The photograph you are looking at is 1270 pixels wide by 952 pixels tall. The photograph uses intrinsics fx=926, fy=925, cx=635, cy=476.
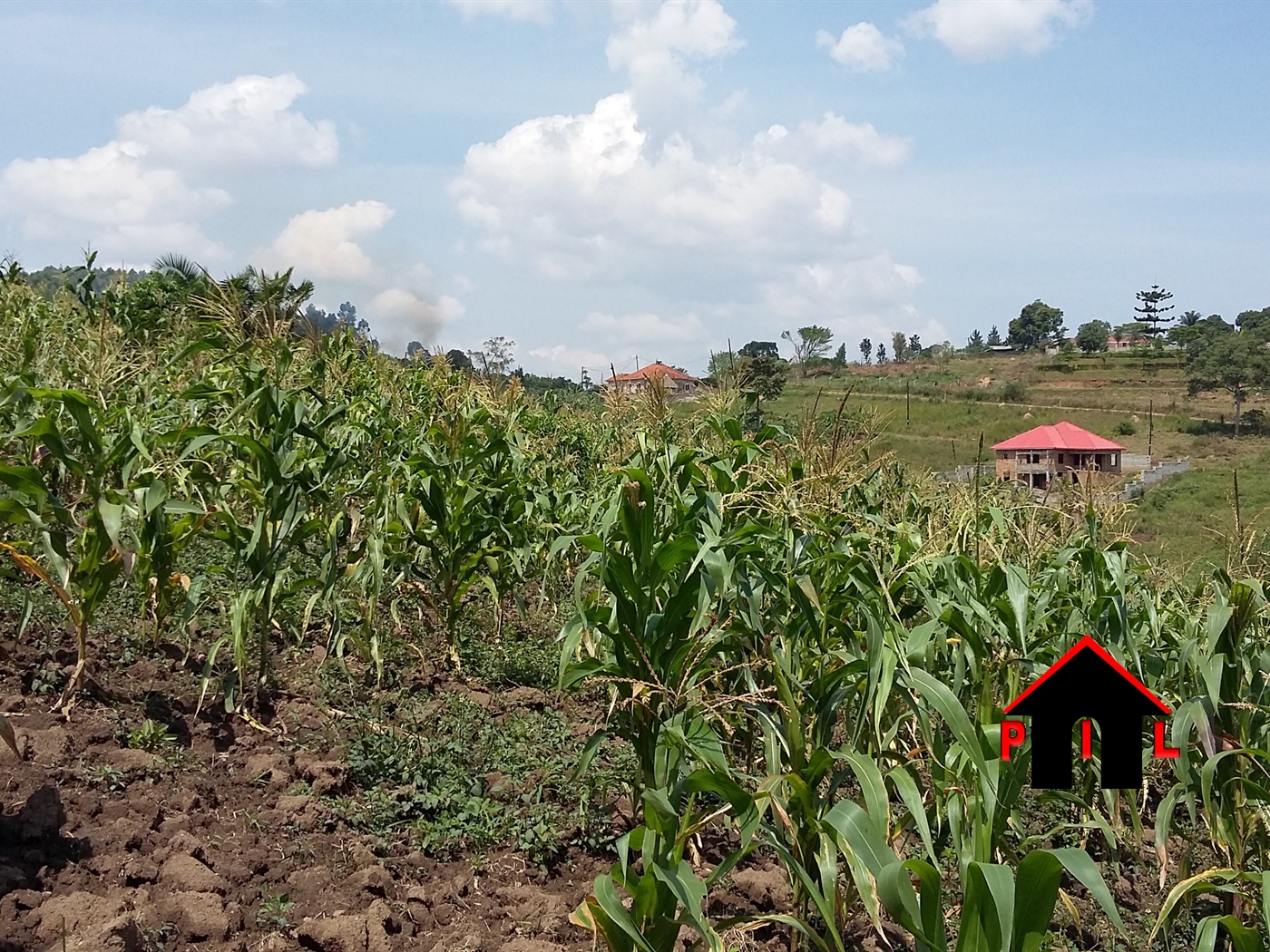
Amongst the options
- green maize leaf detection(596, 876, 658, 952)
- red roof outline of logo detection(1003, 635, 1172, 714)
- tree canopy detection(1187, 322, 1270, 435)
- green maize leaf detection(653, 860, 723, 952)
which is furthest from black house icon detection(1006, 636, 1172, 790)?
tree canopy detection(1187, 322, 1270, 435)

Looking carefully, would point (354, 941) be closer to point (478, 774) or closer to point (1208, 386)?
point (478, 774)

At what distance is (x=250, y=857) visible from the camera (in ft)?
9.09

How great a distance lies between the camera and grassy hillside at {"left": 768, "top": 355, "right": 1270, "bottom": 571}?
3625cm

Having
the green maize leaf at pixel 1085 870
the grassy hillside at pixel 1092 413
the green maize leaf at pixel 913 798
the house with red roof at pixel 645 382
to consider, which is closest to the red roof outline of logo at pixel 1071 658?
the green maize leaf at pixel 913 798

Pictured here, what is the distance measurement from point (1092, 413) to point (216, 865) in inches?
2265

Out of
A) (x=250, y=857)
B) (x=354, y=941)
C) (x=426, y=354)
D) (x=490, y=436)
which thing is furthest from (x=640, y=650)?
(x=426, y=354)

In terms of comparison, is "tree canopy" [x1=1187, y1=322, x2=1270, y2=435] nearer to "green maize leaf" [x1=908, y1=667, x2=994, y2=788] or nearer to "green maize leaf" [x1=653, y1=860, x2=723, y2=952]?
"green maize leaf" [x1=908, y1=667, x2=994, y2=788]

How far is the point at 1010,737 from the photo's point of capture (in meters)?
2.16

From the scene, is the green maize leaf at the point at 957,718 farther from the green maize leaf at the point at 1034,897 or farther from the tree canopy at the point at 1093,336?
the tree canopy at the point at 1093,336

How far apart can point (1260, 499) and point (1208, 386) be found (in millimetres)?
26056

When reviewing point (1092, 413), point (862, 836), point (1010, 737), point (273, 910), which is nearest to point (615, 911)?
point (862, 836)

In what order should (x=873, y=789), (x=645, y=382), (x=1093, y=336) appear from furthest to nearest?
(x=1093, y=336), (x=645, y=382), (x=873, y=789)

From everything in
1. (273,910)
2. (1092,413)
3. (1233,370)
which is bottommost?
(273,910)

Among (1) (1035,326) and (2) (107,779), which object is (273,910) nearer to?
(2) (107,779)
